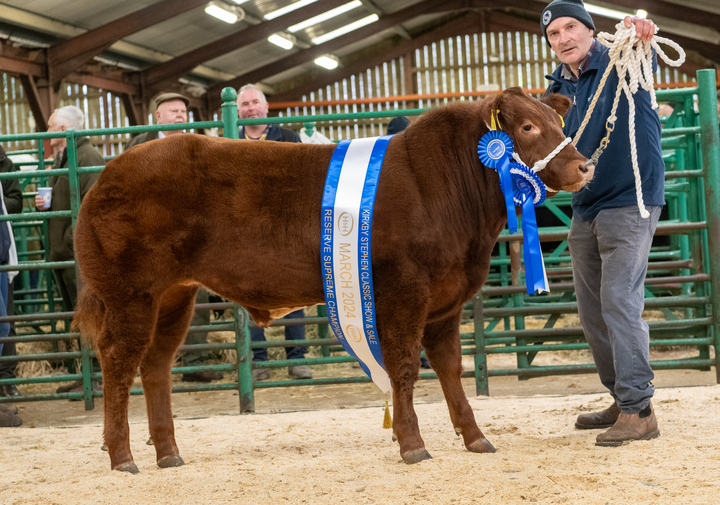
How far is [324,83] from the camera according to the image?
61.3ft

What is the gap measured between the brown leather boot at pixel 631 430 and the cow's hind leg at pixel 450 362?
579 mm

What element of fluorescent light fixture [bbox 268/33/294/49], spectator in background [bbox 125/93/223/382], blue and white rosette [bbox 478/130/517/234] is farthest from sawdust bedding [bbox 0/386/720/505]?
fluorescent light fixture [bbox 268/33/294/49]

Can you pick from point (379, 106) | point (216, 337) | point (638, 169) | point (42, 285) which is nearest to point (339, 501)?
point (638, 169)

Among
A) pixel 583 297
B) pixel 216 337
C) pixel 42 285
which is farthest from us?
pixel 42 285

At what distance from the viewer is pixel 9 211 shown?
5742mm

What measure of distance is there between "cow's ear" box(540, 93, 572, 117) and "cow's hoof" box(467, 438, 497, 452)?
156 centimetres

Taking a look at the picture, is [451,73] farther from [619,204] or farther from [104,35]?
[619,204]

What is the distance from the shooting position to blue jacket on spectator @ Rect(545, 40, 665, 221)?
3.24 metres

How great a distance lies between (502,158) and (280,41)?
527 inches

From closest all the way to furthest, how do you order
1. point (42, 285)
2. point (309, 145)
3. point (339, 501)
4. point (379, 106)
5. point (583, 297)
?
point (339, 501), point (309, 145), point (583, 297), point (42, 285), point (379, 106)

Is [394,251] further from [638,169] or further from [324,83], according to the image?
[324,83]

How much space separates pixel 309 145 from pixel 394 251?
689 mm

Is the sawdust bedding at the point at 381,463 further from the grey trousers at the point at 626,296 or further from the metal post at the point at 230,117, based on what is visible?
the metal post at the point at 230,117

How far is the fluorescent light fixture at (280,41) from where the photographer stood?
1523 cm
